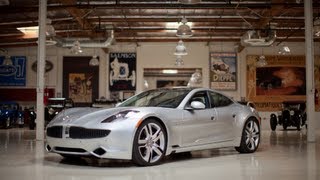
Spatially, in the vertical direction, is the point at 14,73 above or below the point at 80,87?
above

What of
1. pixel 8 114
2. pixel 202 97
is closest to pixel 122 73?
pixel 8 114

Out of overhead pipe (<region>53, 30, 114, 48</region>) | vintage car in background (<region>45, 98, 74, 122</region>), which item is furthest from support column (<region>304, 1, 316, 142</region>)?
overhead pipe (<region>53, 30, 114, 48</region>)

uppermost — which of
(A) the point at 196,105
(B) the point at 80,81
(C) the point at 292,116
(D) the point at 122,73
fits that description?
(D) the point at 122,73

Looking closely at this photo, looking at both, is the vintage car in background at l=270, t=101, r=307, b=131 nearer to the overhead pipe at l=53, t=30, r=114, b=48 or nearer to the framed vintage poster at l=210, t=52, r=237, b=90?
the framed vintage poster at l=210, t=52, r=237, b=90

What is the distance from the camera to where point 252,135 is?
730 cm

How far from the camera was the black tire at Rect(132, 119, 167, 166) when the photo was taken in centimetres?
521

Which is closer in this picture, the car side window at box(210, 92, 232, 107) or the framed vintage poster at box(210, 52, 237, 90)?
the car side window at box(210, 92, 232, 107)

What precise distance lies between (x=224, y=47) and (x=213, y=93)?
1466 centimetres

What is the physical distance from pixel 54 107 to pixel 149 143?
9782mm

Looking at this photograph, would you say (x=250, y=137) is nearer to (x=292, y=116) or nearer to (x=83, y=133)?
(x=83, y=133)


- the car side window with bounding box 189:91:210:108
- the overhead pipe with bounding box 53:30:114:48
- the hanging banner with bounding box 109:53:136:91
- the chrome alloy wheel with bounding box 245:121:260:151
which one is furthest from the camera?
the hanging banner with bounding box 109:53:136:91

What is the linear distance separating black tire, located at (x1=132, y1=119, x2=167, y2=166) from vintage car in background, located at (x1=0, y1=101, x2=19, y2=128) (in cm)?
1274

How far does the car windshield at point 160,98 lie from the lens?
6.10m

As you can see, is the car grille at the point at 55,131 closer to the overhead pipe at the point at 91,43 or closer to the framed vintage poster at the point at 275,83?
the overhead pipe at the point at 91,43
